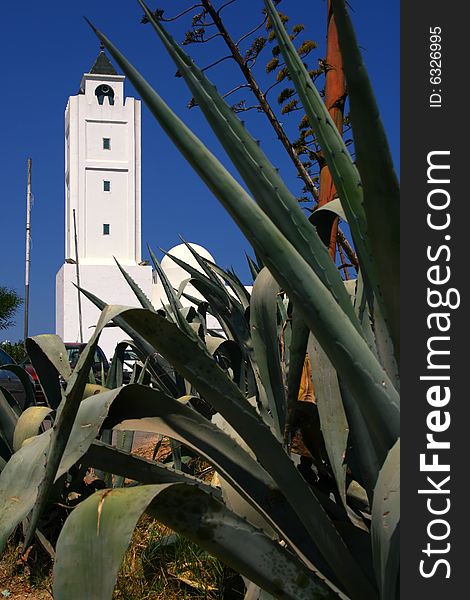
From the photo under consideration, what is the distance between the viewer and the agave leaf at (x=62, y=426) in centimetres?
113

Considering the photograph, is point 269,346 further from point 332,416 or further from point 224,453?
point 224,453

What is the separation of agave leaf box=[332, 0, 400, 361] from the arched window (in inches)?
1364

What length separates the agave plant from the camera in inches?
44.4

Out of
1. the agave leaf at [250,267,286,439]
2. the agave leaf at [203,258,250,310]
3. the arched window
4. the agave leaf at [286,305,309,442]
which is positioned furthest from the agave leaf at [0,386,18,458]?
the arched window

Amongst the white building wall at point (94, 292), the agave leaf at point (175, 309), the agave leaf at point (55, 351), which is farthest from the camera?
the white building wall at point (94, 292)

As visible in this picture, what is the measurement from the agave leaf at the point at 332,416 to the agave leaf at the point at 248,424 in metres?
0.20

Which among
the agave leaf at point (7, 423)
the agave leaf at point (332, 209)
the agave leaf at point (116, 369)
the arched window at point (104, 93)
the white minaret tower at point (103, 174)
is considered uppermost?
the arched window at point (104, 93)

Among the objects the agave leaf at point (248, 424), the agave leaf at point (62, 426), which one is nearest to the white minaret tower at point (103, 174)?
the agave leaf at point (248, 424)

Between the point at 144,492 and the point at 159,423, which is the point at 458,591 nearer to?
the point at 144,492

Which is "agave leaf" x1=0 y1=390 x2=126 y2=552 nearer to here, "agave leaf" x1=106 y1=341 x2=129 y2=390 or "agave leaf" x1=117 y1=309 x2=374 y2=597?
"agave leaf" x1=117 y1=309 x2=374 y2=597

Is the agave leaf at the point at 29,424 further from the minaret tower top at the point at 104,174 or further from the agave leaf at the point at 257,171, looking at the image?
the minaret tower top at the point at 104,174

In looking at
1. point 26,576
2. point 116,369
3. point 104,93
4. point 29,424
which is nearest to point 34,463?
point 29,424

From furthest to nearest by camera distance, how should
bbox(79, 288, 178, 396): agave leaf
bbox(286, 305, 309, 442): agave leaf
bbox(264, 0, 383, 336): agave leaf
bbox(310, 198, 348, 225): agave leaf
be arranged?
bbox(79, 288, 178, 396): agave leaf, bbox(310, 198, 348, 225): agave leaf, bbox(286, 305, 309, 442): agave leaf, bbox(264, 0, 383, 336): agave leaf

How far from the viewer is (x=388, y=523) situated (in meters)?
1.17
